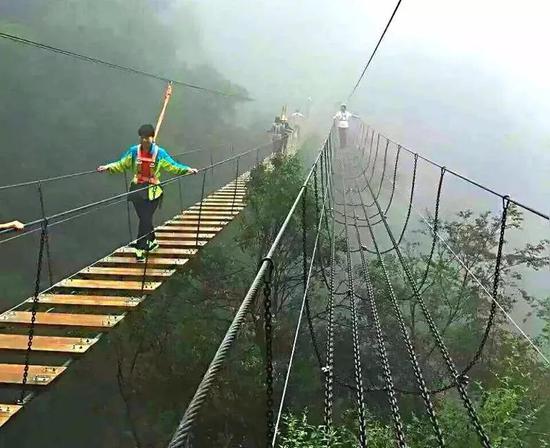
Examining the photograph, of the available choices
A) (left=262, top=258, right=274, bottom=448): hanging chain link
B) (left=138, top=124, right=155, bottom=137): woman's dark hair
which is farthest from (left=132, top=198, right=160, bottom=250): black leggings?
(left=262, top=258, right=274, bottom=448): hanging chain link

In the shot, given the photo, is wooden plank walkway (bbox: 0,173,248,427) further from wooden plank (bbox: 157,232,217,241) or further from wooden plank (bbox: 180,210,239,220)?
wooden plank (bbox: 180,210,239,220)

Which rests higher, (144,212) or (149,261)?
(144,212)

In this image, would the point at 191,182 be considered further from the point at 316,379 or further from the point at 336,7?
the point at 336,7

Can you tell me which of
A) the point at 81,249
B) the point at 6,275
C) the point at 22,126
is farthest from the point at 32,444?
the point at 22,126

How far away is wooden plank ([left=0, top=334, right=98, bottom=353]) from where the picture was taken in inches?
95.7

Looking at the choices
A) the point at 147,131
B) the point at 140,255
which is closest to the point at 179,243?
the point at 140,255

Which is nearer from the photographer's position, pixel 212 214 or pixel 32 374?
pixel 32 374

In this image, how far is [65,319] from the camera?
2779mm

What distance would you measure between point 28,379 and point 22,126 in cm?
1937

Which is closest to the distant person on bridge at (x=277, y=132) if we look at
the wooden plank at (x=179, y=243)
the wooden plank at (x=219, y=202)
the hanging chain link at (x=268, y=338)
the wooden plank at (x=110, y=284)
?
the wooden plank at (x=219, y=202)

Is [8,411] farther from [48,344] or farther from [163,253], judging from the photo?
[163,253]

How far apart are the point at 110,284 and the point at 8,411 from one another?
130 centimetres

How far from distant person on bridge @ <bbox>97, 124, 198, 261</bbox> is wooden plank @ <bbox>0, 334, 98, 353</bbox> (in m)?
1.19

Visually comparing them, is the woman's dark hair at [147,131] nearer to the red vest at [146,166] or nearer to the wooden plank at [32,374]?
the red vest at [146,166]
